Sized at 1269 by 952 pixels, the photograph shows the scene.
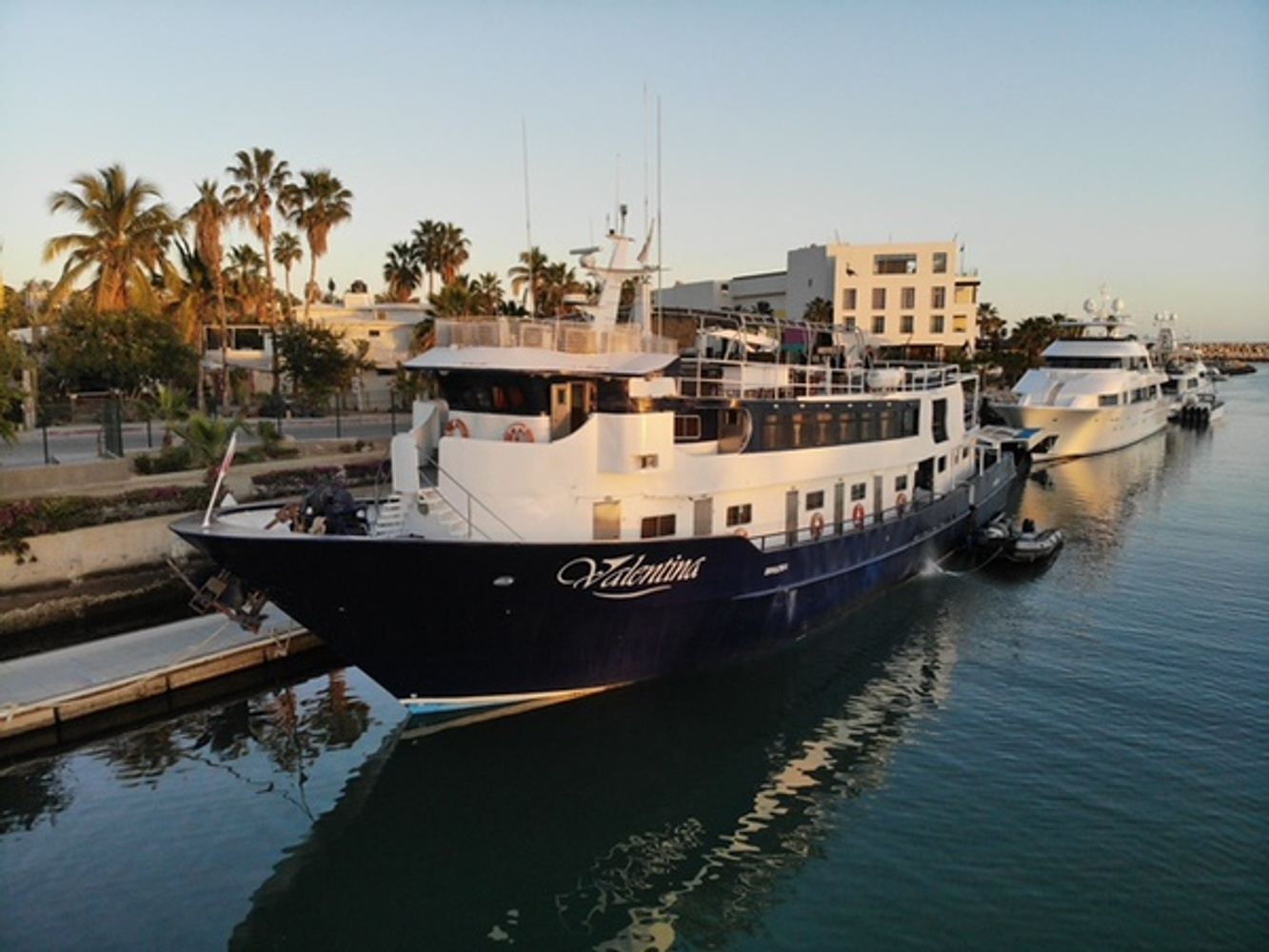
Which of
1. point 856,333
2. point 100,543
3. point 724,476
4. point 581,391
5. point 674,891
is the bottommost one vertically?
point 674,891

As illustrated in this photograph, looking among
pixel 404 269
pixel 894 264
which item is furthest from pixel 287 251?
pixel 894 264

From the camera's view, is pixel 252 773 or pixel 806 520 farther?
pixel 806 520

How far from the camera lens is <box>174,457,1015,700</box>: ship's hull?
1385cm

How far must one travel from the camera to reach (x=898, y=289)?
76250 mm

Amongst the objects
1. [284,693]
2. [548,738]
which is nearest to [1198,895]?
[548,738]

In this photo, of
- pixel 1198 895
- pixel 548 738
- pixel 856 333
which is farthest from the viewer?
pixel 856 333

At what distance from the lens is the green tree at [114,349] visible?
36.8m

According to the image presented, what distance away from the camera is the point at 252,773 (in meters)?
15.0

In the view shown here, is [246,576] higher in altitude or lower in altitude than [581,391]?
lower

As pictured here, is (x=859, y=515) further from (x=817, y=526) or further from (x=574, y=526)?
(x=574, y=526)

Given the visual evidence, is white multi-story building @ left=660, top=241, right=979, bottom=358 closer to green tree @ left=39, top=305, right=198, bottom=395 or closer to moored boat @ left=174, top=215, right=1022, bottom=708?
green tree @ left=39, top=305, right=198, bottom=395

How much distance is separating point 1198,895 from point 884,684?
7.74 m

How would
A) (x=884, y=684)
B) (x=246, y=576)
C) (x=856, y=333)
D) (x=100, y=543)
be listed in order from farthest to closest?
(x=856, y=333), (x=100, y=543), (x=884, y=684), (x=246, y=576)

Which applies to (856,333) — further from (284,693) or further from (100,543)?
(100,543)
